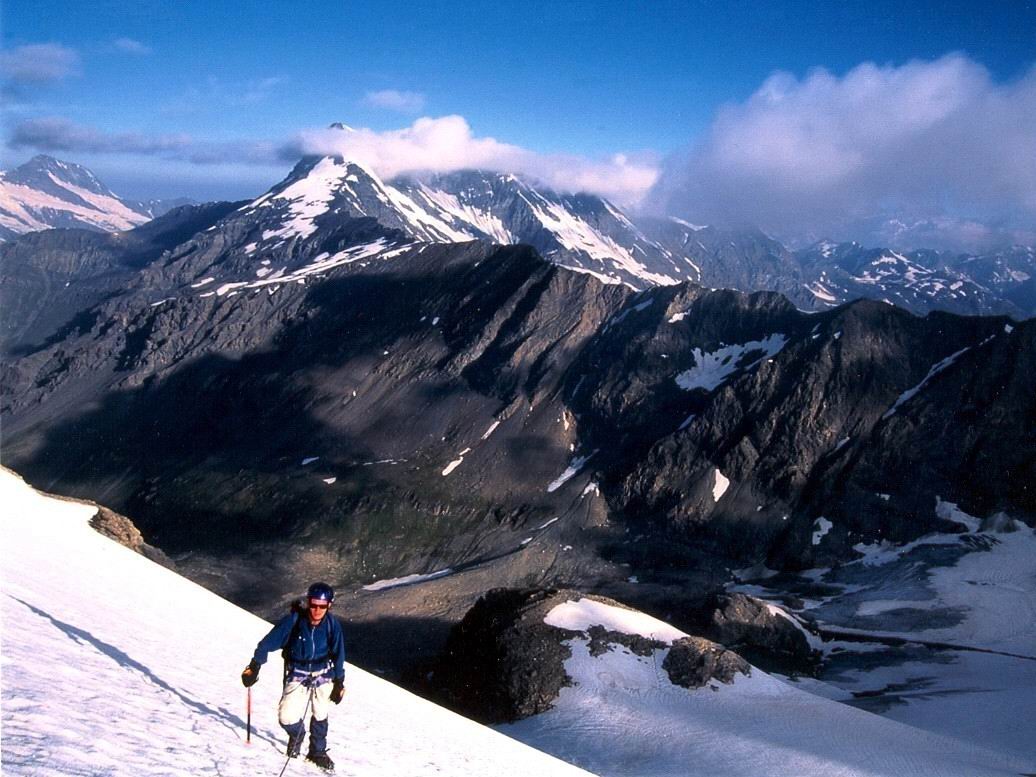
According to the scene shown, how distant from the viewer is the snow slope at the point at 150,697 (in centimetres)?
1069

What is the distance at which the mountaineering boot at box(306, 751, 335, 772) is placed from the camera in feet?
43.8

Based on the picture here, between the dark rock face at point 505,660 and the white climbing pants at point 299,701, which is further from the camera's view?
the dark rock face at point 505,660

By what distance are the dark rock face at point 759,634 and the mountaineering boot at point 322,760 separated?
75.3 metres

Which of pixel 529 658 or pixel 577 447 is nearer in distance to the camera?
pixel 529 658

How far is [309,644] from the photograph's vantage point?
13.8 meters

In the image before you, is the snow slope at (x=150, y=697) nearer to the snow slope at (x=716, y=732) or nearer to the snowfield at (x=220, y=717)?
the snowfield at (x=220, y=717)

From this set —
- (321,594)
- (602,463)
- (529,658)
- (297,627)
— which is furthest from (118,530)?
(602,463)

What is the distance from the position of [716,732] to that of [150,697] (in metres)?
39.8

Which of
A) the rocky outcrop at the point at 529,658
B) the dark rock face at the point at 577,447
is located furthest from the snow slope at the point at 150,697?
the dark rock face at the point at 577,447

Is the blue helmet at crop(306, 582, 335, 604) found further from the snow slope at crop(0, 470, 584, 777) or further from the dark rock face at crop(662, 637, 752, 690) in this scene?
the dark rock face at crop(662, 637, 752, 690)

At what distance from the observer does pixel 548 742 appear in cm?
4444

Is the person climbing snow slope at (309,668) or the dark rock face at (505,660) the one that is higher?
the person climbing snow slope at (309,668)

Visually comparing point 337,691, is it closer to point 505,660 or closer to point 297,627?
point 297,627

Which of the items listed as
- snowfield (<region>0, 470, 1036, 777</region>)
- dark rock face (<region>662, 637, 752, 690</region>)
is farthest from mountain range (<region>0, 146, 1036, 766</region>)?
snowfield (<region>0, 470, 1036, 777</region>)
